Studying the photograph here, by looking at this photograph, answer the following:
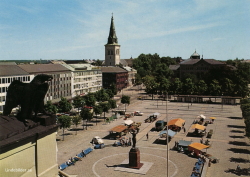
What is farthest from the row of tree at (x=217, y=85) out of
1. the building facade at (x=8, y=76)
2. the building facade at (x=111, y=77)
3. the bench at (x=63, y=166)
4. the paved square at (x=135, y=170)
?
the bench at (x=63, y=166)

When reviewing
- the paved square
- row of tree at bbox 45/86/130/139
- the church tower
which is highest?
the church tower

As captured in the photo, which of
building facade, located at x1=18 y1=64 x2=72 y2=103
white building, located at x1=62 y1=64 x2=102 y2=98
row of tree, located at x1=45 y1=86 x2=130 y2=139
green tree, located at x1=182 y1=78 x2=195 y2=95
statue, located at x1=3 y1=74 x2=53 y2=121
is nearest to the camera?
statue, located at x1=3 y1=74 x2=53 y2=121

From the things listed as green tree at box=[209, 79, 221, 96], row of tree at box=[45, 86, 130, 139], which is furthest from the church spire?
row of tree at box=[45, 86, 130, 139]

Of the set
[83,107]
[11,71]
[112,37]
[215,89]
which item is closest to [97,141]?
[83,107]

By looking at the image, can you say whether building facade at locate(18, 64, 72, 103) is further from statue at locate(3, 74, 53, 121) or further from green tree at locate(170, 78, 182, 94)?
statue at locate(3, 74, 53, 121)

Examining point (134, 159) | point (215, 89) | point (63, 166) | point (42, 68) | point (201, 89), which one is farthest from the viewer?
point (201, 89)

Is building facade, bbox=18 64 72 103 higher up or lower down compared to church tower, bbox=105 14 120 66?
lower down

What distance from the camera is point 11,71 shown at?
6969 cm

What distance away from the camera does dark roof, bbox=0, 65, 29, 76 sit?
67312 mm

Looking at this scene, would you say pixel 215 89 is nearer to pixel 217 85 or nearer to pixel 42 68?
pixel 217 85

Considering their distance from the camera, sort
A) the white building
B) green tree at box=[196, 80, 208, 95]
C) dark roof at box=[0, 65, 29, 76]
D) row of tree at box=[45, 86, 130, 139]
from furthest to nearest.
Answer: green tree at box=[196, 80, 208, 95] < the white building < dark roof at box=[0, 65, 29, 76] < row of tree at box=[45, 86, 130, 139]

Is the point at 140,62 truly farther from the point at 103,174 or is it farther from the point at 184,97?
the point at 103,174

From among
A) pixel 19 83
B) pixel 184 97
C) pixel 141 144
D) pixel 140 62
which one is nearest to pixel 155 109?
pixel 184 97

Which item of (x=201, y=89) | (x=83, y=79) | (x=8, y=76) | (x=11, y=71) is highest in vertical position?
(x=11, y=71)
